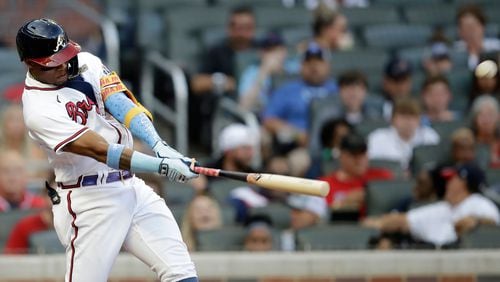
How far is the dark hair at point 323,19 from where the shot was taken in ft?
35.3

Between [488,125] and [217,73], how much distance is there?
236 centimetres

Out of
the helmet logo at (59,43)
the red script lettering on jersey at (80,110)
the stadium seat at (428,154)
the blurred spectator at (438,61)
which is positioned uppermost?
the blurred spectator at (438,61)

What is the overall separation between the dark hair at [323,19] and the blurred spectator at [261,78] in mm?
624

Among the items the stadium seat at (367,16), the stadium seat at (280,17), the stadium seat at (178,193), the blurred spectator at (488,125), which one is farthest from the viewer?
the stadium seat at (367,16)

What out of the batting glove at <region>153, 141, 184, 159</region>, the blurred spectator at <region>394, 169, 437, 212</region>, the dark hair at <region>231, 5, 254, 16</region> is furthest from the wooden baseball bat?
the dark hair at <region>231, 5, 254, 16</region>

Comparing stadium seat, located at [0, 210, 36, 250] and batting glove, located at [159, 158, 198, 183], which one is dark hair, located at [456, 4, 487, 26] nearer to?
stadium seat, located at [0, 210, 36, 250]

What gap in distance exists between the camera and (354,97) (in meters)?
9.66

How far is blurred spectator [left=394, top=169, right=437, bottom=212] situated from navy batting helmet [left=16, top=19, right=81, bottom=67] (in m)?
3.56

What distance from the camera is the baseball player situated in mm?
5586

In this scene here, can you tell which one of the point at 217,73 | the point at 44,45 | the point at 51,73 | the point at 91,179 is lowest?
the point at 91,179

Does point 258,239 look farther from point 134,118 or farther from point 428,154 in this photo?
point 134,118

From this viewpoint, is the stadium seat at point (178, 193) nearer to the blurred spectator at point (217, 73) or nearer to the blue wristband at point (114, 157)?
the blurred spectator at point (217, 73)

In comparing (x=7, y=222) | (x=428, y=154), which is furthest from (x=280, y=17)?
(x=7, y=222)

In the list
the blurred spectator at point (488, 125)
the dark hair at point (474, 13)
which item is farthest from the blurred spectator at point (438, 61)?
the blurred spectator at point (488, 125)
